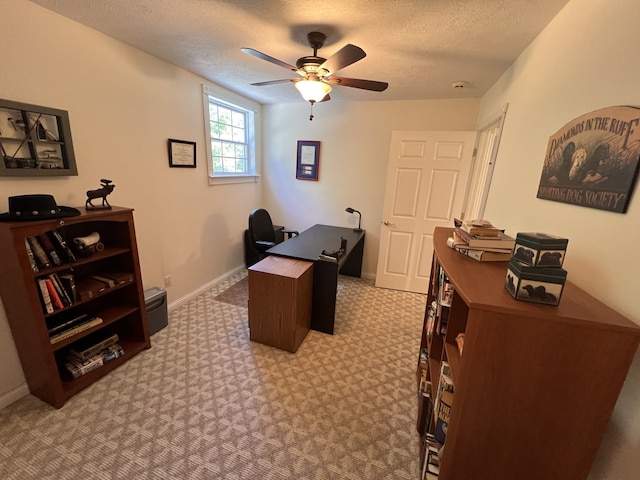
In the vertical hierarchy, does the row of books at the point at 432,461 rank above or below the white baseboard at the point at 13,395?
above

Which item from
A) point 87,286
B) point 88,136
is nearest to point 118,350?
point 87,286

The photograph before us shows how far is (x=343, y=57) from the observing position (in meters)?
1.51

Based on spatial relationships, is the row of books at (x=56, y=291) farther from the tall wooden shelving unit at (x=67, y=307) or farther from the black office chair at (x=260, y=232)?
the black office chair at (x=260, y=232)

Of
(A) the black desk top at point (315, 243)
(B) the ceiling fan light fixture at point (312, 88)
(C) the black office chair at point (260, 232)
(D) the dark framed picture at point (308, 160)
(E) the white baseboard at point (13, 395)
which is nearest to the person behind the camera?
(E) the white baseboard at point (13, 395)

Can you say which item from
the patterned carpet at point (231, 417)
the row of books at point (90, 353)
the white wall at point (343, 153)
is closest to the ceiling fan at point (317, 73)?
the white wall at point (343, 153)

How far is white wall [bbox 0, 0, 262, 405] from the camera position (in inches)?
62.4

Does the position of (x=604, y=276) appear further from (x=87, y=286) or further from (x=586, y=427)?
(x=87, y=286)

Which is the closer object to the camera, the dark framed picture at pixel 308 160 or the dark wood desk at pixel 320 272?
the dark wood desk at pixel 320 272

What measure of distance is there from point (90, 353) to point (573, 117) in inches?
122

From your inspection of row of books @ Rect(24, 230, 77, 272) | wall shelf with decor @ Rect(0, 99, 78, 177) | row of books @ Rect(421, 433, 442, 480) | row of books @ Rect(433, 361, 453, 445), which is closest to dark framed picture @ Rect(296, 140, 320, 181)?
wall shelf with decor @ Rect(0, 99, 78, 177)

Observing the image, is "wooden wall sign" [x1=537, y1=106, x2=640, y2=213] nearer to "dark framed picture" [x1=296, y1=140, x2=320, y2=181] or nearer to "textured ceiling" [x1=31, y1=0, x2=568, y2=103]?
"textured ceiling" [x1=31, y1=0, x2=568, y2=103]

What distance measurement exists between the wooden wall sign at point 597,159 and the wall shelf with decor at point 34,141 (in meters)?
2.80

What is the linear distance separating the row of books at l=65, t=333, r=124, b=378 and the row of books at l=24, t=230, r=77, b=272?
2.26ft

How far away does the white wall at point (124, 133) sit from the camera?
1.59m
